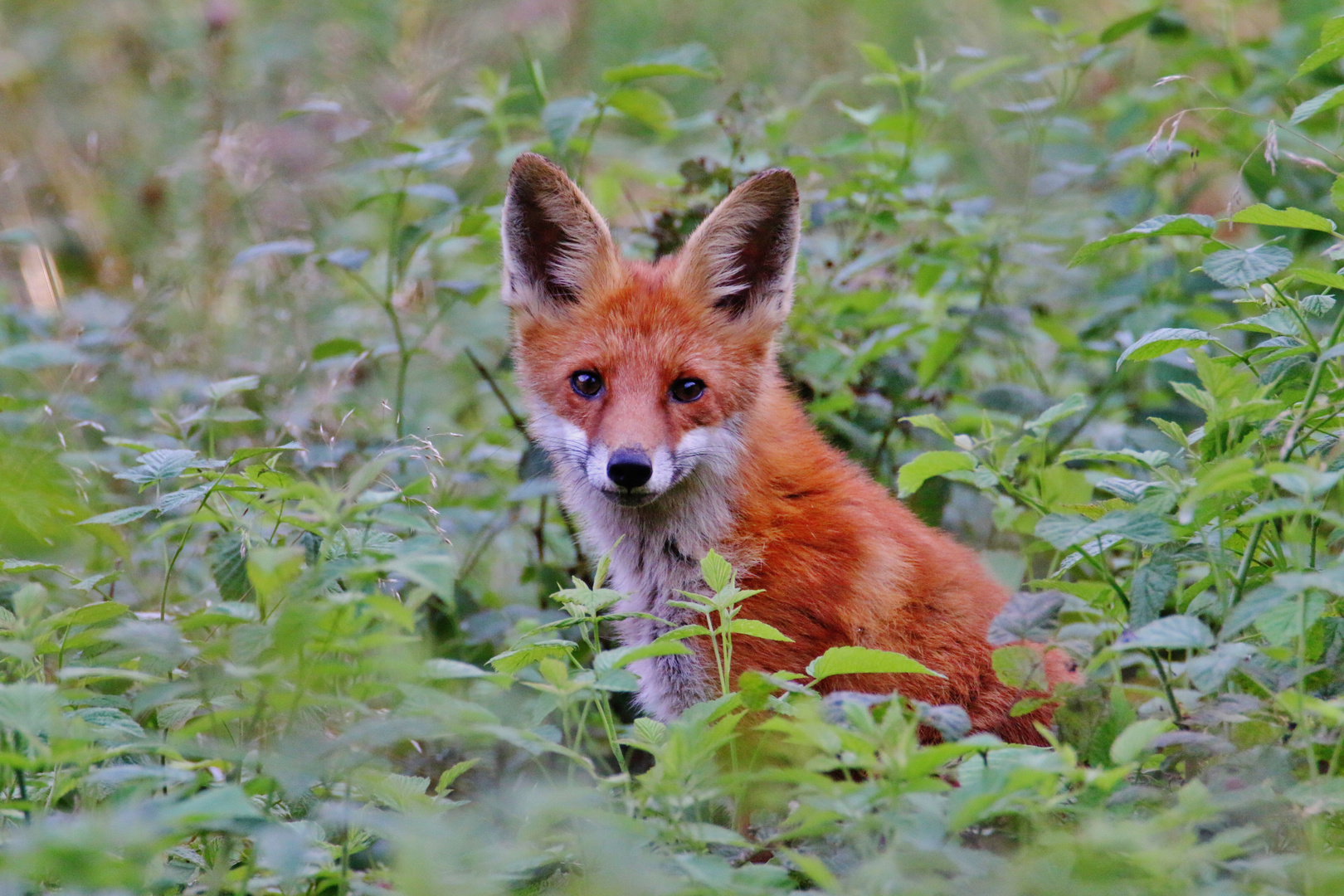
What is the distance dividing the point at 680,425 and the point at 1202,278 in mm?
3015

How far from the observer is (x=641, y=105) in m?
5.04

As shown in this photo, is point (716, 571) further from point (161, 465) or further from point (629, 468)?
point (161, 465)

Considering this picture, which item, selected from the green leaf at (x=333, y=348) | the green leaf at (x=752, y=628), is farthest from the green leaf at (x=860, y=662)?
the green leaf at (x=333, y=348)

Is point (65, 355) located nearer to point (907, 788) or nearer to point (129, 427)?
point (129, 427)

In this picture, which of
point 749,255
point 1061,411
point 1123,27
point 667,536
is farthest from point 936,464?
point 1123,27

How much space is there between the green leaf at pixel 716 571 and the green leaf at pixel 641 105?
259cm

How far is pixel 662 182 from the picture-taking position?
5.82 meters

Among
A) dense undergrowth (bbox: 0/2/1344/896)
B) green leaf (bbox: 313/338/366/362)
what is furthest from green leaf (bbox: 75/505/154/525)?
green leaf (bbox: 313/338/366/362)

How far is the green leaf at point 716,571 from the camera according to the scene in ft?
10.1

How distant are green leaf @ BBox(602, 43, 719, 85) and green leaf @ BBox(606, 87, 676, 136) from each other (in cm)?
7

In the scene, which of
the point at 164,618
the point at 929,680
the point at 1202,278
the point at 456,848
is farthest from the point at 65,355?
the point at 1202,278

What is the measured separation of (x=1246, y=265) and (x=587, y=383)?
2.34m

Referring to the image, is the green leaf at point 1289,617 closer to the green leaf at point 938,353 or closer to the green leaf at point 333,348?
the green leaf at point 938,353

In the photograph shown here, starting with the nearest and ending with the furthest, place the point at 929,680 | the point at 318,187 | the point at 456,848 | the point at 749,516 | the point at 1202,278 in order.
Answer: the point at 456,848, the point at 929,680, the point at 749,516, the point at 1202,278, the point at 318,187
